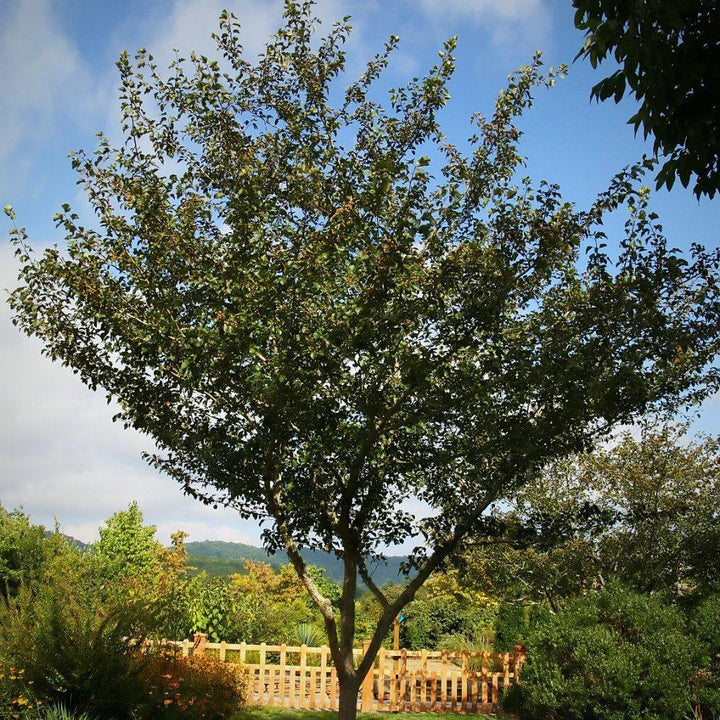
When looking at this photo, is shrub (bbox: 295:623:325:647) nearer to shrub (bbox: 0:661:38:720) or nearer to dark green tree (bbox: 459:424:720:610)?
dark green tree (bbox: 459:424:720:610)

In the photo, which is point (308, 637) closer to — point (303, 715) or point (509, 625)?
point (509, 625)

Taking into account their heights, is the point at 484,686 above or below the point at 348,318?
below

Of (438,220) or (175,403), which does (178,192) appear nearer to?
(175,403)

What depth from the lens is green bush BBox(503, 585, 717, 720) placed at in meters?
9.82

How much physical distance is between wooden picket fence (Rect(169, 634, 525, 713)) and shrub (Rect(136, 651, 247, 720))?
2.11m

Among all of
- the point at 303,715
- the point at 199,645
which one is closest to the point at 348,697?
the point at 303,715

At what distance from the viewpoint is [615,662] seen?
A: 10055 mm

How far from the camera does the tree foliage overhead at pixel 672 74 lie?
4543mm

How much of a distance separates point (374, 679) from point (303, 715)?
11.6 feet

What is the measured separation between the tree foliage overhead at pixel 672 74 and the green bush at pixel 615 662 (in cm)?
773

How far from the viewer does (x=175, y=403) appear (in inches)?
320

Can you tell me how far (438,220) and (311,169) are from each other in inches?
56.8

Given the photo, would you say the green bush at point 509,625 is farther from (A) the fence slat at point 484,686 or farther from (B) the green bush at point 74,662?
(B) the green bush at point 74,662

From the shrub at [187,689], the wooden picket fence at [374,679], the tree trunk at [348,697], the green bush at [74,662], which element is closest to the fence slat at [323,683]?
the wooden picket fence at [374,679]
